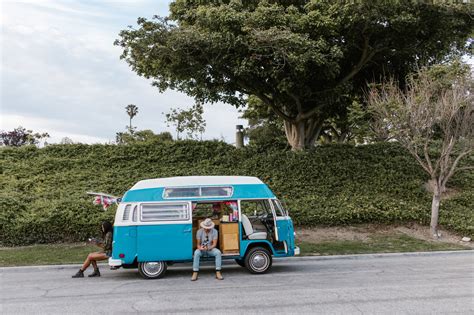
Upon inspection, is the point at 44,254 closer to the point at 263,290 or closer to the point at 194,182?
the point at 194,182

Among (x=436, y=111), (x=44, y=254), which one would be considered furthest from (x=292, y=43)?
(x=44, y=254)

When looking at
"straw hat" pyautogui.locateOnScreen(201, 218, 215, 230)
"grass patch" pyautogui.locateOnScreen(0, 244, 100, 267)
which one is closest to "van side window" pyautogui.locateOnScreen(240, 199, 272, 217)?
"straw hat" pyautogui.locateOnScreen(201, 218, 215, 230)

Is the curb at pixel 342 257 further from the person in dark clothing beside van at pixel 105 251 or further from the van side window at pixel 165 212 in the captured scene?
the van side window at pixel 165 212

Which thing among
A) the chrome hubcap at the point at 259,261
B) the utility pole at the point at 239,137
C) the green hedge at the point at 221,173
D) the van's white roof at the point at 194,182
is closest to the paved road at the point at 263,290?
the chrome hubcap at the point at 259,261

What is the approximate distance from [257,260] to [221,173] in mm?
10166

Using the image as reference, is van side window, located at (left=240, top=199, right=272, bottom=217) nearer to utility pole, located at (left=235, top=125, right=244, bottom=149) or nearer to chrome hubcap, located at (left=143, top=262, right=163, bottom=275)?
chrome hubcap, located at (left=143, top=262, right=163, bottom=275)

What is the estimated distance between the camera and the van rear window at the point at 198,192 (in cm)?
1091

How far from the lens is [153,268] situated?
1071cm

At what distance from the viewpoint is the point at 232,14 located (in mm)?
16438

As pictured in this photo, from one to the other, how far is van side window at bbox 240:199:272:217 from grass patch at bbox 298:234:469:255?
2.70 meters

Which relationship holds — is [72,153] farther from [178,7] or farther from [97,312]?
[97,312]

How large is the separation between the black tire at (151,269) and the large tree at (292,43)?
356 inches

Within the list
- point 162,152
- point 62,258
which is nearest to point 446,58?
point 162,152

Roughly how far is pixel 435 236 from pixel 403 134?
4.18 metres
